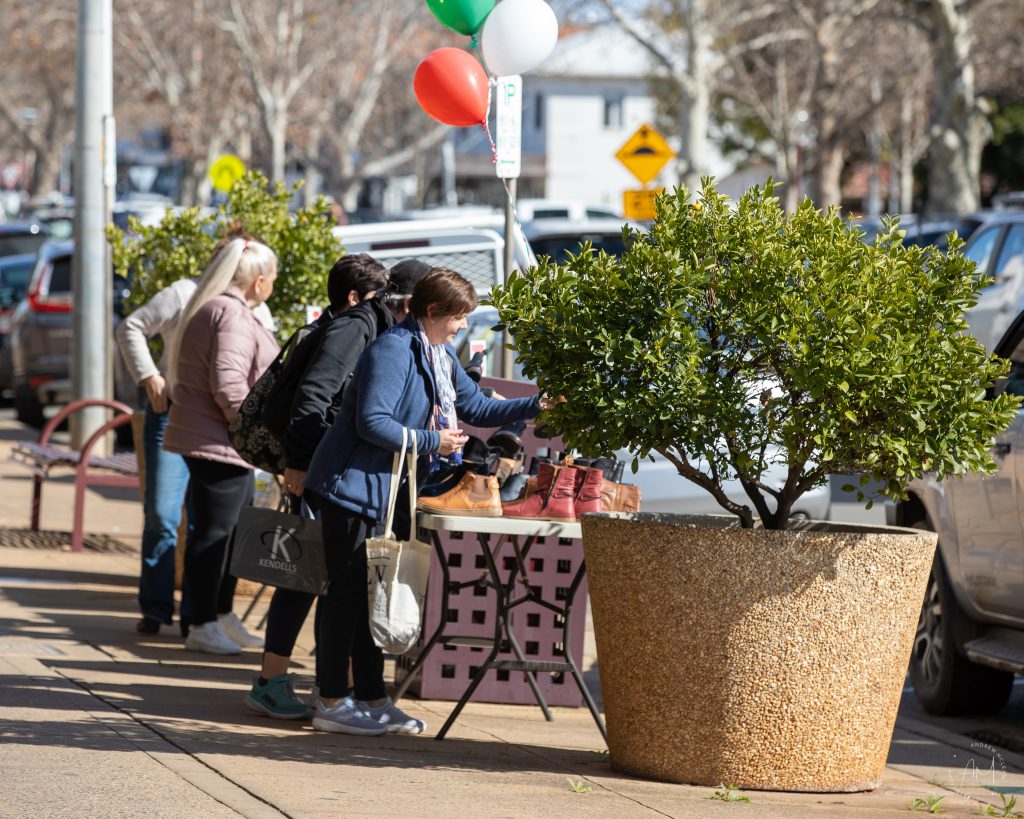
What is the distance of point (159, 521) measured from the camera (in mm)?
8867

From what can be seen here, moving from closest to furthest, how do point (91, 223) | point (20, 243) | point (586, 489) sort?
point (586, 489) < point (91, 223) < point (20, 243)

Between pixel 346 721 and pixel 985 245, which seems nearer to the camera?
pixel 346 721

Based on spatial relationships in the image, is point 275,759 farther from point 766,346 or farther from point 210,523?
point 210,523

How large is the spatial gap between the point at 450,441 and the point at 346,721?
43.5 inches

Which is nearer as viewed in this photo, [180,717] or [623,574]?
[623,574]

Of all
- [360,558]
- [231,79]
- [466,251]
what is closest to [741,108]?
[231,79]

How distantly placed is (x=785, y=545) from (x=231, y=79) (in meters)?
46.4

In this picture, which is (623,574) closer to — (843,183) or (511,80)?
(511,80)

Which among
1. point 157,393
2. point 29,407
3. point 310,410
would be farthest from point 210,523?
point 29,407

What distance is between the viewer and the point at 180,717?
22.3ft

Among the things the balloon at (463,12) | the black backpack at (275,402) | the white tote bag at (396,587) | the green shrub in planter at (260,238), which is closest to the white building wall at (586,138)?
the green shrub in planter at (260,238)

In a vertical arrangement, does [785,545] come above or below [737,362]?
below

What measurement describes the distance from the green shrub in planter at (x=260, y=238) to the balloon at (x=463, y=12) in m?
1.53

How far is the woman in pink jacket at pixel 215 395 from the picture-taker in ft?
26.5
